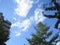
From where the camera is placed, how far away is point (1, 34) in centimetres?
4450

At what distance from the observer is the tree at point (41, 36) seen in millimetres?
41406

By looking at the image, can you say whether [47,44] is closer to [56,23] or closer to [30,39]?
[30,39]

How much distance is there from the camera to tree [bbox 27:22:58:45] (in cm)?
4141

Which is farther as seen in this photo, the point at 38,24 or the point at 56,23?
the point at 38,24

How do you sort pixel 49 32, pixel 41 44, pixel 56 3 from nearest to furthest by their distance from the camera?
pixel 56 3, pixel 41 44, pixel 49 32

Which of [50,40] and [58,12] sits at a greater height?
[50,40]

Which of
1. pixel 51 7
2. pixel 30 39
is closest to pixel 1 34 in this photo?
pixel 30 39

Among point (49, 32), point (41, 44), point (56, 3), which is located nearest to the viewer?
point (56, 3)

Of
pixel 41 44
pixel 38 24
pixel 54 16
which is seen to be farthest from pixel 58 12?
pixel 38 24

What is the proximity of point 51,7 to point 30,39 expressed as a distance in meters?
20.8

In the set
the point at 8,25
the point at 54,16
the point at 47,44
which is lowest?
the point at 54,16

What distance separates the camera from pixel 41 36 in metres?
41.9

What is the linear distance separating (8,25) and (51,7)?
39.3 m

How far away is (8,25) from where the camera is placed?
62.6m
